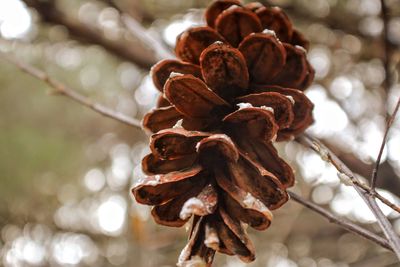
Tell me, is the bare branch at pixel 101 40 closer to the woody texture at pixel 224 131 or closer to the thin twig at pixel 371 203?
the woody texture at pixel 224 131

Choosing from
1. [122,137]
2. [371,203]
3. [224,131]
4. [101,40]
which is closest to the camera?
[371,203]

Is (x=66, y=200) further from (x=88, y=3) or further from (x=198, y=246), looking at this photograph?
(x=198, y=246)

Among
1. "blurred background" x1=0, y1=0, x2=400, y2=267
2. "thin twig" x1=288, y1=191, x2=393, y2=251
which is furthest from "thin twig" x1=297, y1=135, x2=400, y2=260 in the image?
"blurred background" x1=0, y1=0, x2=400, y2=267

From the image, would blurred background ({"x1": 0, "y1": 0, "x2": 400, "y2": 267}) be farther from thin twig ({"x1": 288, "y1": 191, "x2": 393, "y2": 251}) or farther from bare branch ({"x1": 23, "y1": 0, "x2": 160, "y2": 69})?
thin twig ({"x1": 288, "y1": 191, "x2": 393, "y2": 251})

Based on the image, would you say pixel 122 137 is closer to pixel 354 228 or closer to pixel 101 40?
pixel 101 40

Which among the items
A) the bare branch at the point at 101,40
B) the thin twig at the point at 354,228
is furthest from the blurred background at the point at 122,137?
the thin twig at the point at 354,228

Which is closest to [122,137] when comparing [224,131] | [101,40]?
[101,40]

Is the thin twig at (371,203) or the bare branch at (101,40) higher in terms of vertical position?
the thin twig at (371,203)

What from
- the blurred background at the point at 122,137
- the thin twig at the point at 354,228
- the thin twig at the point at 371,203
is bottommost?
the blurred background at the point at 122,137
